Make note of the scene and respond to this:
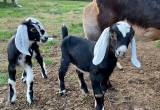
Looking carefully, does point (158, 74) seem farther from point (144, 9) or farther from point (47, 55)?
point (47, 55)

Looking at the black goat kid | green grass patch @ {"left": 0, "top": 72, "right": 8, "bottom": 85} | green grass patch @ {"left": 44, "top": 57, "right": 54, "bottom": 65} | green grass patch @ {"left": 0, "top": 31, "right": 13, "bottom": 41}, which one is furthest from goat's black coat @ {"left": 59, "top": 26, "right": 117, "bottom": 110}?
green grass patch @ {"left": 0, "top": 31, "right": 13, "bottom": 41}

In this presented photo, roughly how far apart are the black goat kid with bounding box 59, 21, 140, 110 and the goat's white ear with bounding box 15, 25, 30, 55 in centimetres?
51

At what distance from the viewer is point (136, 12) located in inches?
245

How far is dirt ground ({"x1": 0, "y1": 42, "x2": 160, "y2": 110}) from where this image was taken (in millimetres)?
5512

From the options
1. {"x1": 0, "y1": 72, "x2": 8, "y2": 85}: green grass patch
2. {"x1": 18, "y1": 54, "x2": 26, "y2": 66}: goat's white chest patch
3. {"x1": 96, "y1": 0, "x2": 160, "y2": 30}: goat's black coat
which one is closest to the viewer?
{"x1": 18, "y1": 54, "x2": 26, "y2": 66}: goat's white chest patch

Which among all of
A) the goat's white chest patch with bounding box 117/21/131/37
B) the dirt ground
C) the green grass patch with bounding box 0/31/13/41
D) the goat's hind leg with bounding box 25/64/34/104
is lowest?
the green grass patch with bounding box 0/31/13/41

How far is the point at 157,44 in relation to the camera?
29.3 feet

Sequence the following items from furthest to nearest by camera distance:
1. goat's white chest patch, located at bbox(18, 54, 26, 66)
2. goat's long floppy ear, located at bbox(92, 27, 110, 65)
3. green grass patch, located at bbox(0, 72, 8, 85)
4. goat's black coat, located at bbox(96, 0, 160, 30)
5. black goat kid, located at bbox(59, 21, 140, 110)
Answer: green grass patch, located at bbox(0, 72, 8, 85) → goat's black coat, located at bbox(96, 0, 160, 30) → goat's white chest patch, located at bbox(18, 54, 26, 66) → goat's long floppy ear, located at bbox(92, 27, 110, 65) → black goat kid, located at bbox(59, 21, 140, 110)

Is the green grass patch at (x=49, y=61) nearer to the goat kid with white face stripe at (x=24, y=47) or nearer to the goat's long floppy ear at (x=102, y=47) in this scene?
the goat kid with white face stripe at (x=24, y=47)

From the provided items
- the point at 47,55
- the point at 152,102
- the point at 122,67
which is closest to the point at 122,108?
the point at 152,102

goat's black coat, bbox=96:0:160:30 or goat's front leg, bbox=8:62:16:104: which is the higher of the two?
goat's black coat, bbox=96:0:160:30

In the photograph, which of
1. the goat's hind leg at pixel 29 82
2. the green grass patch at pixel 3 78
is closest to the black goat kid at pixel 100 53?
the goat's hind leg at pixel 29 82

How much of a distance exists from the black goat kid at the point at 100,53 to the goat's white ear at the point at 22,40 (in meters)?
0.51

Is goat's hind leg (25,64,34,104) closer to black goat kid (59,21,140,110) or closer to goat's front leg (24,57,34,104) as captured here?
goat's front leg (24,57,34,104)
